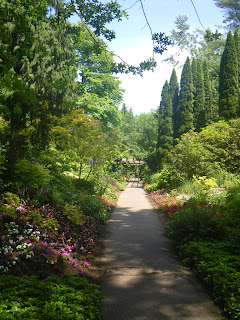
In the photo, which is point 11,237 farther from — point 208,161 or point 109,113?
point 109,113

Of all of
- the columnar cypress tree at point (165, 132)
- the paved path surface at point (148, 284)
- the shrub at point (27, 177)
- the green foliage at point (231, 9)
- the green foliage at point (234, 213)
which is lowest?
the paved path surface at point (148, 284)

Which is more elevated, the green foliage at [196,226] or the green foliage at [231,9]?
the green foliage at [231,9]

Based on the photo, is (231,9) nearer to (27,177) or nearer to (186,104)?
(186,104)

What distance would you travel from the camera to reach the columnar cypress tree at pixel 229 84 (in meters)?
17.8

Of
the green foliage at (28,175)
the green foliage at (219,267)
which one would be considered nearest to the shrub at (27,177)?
the green foliage at (28,175)

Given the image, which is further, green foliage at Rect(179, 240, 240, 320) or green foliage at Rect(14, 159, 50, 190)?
green foliage at Rect(14, 159, 50, 190)

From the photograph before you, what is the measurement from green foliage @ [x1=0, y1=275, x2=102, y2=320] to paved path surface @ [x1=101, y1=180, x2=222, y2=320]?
36cm

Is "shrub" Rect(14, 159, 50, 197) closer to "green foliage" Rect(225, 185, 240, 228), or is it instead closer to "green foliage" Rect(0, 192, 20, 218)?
"green foliage" Rect(0, 192, 20, 218)

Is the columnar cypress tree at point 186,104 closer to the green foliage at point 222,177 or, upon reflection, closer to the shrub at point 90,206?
the green foliage at point 222,177

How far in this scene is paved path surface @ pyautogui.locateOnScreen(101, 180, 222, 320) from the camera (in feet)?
10.2

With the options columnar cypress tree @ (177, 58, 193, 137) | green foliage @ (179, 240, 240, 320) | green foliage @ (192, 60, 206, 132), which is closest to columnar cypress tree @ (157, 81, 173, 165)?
columnar cypress tree @ (177, 58, 193, 137)

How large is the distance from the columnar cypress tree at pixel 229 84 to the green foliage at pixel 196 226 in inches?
540

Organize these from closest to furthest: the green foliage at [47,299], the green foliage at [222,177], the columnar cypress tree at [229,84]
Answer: the green foliage at [47,299] → the green foliage at [222,177] → the columnar cypress tree at [229,84]

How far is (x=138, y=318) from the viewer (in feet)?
9.74
